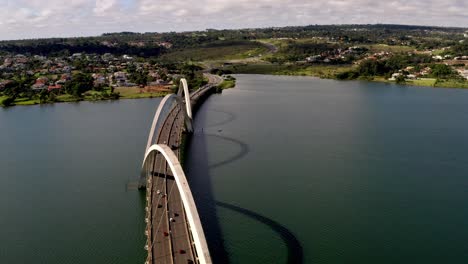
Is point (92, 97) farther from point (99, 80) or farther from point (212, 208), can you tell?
point (212, 208)

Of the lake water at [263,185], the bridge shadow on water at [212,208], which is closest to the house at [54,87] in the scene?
the lake water at [263,185]

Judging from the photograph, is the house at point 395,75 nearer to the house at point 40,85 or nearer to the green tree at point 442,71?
the green tree at point 442,71

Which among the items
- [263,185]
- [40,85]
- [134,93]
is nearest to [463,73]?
[134,93]

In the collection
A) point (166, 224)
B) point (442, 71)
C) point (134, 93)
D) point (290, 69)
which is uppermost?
point (442, 71)

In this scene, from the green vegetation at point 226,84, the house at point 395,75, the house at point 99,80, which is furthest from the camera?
the house at point 395,75

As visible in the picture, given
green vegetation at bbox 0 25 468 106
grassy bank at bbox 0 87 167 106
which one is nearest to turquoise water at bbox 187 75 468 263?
grassy bank at bbox 0 87 167 106

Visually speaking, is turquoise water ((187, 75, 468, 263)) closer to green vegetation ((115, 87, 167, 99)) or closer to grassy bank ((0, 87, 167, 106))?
green vegetation ((115, 87, 167, 99))
